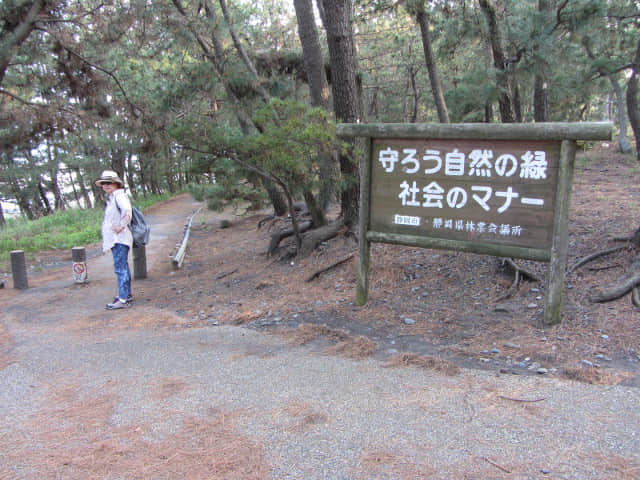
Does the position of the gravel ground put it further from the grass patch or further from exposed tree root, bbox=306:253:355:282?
the grass patch

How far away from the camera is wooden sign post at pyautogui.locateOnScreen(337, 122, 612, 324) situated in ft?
14.8

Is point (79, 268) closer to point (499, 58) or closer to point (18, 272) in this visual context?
point (18, 272)

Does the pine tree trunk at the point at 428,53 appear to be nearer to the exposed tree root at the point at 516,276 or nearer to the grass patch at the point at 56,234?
the exposed tree root at the point at 516,276

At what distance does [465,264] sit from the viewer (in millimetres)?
6484

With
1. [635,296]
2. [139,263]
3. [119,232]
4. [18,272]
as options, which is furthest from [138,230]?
[635,296]

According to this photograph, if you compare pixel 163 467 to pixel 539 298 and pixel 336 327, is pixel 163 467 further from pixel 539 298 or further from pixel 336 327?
pixel 539 298

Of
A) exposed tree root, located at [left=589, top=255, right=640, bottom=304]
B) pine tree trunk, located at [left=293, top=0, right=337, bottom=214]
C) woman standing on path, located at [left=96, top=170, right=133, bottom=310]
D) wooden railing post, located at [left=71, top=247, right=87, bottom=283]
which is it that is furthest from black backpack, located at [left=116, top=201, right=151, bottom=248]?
exposed tree root, located at [left=589, top=255, right=640, bottom=304]

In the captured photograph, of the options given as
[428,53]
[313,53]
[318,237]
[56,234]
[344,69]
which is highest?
[428,53]

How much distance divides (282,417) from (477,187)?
2958 millimetres

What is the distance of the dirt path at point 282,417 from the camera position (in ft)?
9.33

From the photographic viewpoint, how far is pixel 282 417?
3424mm

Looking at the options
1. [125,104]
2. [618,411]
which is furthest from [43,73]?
[618,411]

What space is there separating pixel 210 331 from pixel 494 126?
379 cm

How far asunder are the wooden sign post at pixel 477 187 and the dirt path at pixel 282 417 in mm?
1417
